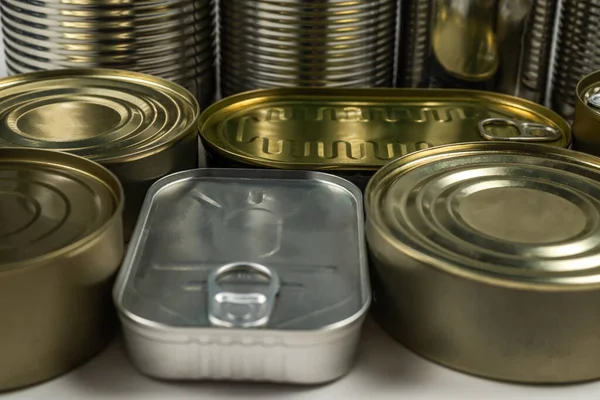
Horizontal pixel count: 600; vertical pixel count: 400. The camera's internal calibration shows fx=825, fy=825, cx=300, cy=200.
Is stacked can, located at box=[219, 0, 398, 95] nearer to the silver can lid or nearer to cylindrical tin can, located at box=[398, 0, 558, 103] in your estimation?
cylindrical tin can, located at box=[398, 0, 558, 103]

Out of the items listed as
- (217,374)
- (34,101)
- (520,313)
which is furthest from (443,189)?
(34,101)

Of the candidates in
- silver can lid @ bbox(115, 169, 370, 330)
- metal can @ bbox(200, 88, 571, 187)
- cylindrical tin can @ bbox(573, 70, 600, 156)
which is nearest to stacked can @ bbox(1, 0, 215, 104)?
metal can @ bbox(200, 88, 571, 187)

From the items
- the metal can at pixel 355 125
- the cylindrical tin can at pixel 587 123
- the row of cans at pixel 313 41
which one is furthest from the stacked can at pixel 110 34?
the cylindrical tin can at pixel 587 123

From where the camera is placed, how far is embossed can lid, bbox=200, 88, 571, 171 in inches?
43.8

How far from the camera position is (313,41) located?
49.9 inches

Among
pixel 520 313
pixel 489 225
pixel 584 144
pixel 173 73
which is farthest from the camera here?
pixel 173 73

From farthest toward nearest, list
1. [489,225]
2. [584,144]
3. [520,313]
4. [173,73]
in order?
[173,73], [584,144], [489,225], [520,313]

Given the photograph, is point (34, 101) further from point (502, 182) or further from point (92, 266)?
point (502, 182)

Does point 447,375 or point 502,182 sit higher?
point 502,182

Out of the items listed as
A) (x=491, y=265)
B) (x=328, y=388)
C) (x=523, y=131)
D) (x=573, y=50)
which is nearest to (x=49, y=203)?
(x=328, y=388)

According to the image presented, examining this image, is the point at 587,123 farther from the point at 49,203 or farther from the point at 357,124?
the point at 49,203

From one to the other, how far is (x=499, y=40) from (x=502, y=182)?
0.41 meters

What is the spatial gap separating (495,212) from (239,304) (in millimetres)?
306

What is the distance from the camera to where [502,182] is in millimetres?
965
